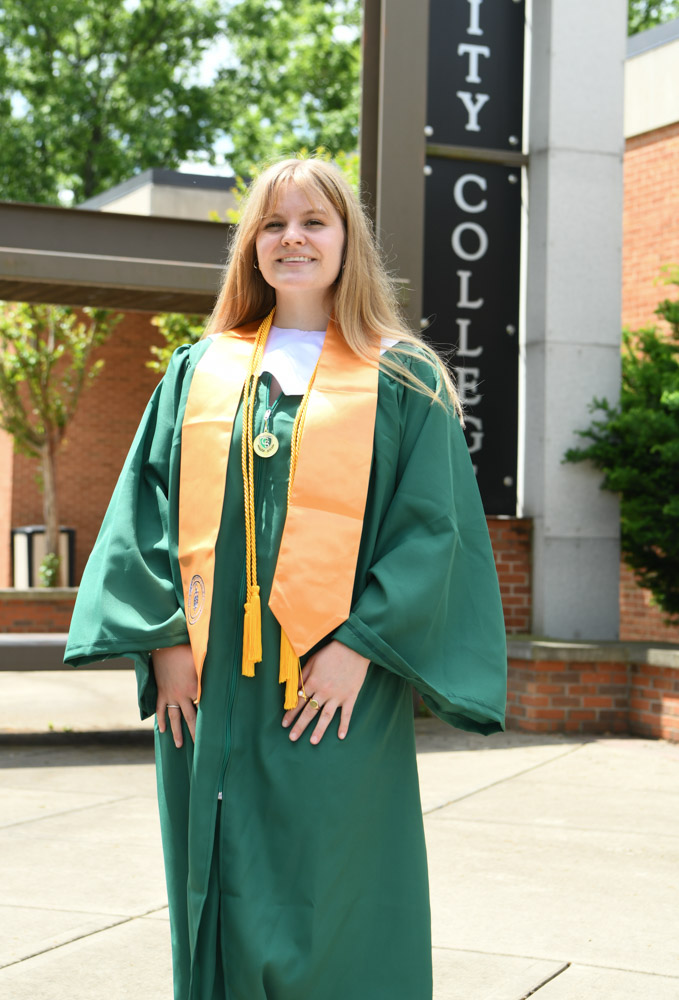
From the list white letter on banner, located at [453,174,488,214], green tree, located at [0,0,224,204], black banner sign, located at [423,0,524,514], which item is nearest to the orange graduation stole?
black banner sign, located at [423,0,524,514]

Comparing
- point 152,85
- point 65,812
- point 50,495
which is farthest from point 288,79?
point 65,812

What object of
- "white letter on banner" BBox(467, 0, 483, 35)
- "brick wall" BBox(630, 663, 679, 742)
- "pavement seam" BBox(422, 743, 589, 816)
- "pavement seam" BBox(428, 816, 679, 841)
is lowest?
"pavement seam" BBox(422, 743, 589, 816)

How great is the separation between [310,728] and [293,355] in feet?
2.57

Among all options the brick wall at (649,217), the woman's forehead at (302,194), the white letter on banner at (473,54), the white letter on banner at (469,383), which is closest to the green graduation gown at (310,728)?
the woman's forehead at (302,194)

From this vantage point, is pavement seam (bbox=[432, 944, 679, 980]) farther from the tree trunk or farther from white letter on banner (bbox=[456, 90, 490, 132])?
the tree trunk

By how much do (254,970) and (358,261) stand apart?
4.77ft

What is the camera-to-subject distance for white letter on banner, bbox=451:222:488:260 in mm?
8656

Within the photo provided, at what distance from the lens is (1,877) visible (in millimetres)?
4688

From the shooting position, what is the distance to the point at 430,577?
2393mm

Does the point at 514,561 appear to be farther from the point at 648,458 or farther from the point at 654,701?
the point at 654,701

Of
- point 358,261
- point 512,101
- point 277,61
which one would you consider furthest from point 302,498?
point 277,61

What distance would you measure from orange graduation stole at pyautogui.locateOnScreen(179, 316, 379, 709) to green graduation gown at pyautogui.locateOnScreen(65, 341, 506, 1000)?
4 centimetres

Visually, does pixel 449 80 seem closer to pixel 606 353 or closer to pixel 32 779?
pixel 606 353

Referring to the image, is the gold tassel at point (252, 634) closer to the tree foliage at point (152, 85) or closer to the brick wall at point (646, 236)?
the brick wall at point (646, 236)
